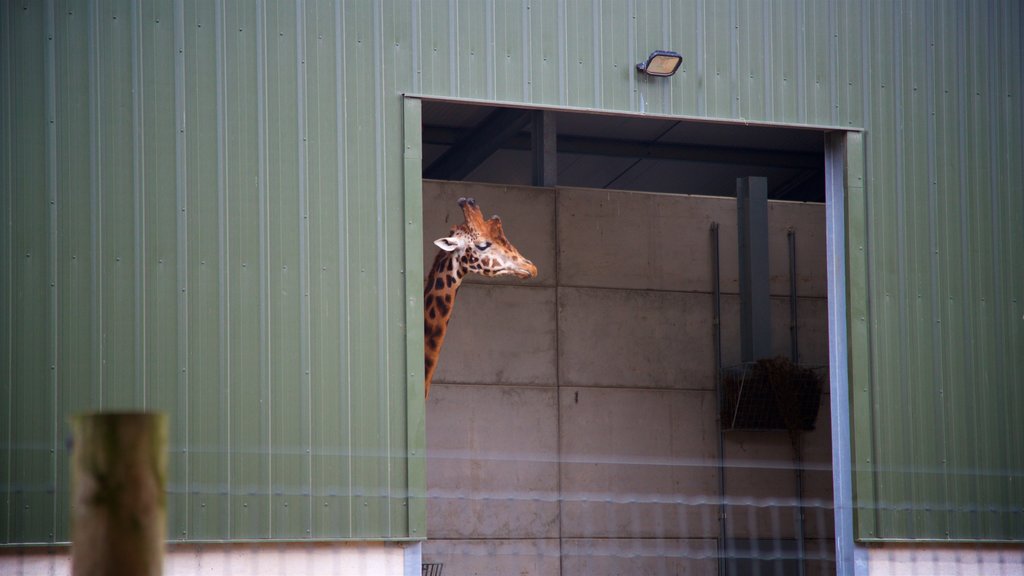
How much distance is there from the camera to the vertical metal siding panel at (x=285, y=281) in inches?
287

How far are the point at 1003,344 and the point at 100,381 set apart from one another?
5.61 meters

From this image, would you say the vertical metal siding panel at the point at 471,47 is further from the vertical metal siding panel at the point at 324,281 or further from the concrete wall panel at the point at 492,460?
A: the concrete wall panel at the point at 492,460

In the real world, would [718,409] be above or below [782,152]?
below

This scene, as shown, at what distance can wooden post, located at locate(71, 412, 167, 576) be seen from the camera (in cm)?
279

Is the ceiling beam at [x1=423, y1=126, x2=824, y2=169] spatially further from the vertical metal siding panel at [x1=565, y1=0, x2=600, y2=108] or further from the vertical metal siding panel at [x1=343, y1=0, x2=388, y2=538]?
the vertical metal siding panel at [x1=343, y1=0, x2=388, y2=538]

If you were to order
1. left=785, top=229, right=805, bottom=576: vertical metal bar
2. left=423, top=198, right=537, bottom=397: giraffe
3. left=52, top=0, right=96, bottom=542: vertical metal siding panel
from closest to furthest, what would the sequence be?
1. left=52, top=0, right=96, bottom=542: vertical metal siding panel
2. left=423, top=198, right=537, bottom=397: giraffe
3. left=785, top=229, right=805, bottom=576: vertical metal bar

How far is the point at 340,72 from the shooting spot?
25.3 feet

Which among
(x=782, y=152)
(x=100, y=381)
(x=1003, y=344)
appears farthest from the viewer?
(x=782, y=152)

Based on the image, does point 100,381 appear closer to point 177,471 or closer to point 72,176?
point 177,471

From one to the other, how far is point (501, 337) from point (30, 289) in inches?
216

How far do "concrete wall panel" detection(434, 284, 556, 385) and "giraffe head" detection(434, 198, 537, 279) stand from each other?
2059mm

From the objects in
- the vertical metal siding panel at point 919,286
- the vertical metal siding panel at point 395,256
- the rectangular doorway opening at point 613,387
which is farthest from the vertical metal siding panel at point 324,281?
the rectangular doorway opening at point 613,387

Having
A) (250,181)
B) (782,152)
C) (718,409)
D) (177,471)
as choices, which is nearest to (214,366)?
(177,471)

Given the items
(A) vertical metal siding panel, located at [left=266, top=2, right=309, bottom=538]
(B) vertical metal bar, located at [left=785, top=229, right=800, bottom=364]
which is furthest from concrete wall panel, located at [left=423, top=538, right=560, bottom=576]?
(A) vertical metal siding panel, located at [left=266, top=2, right=309, bottom=538]
